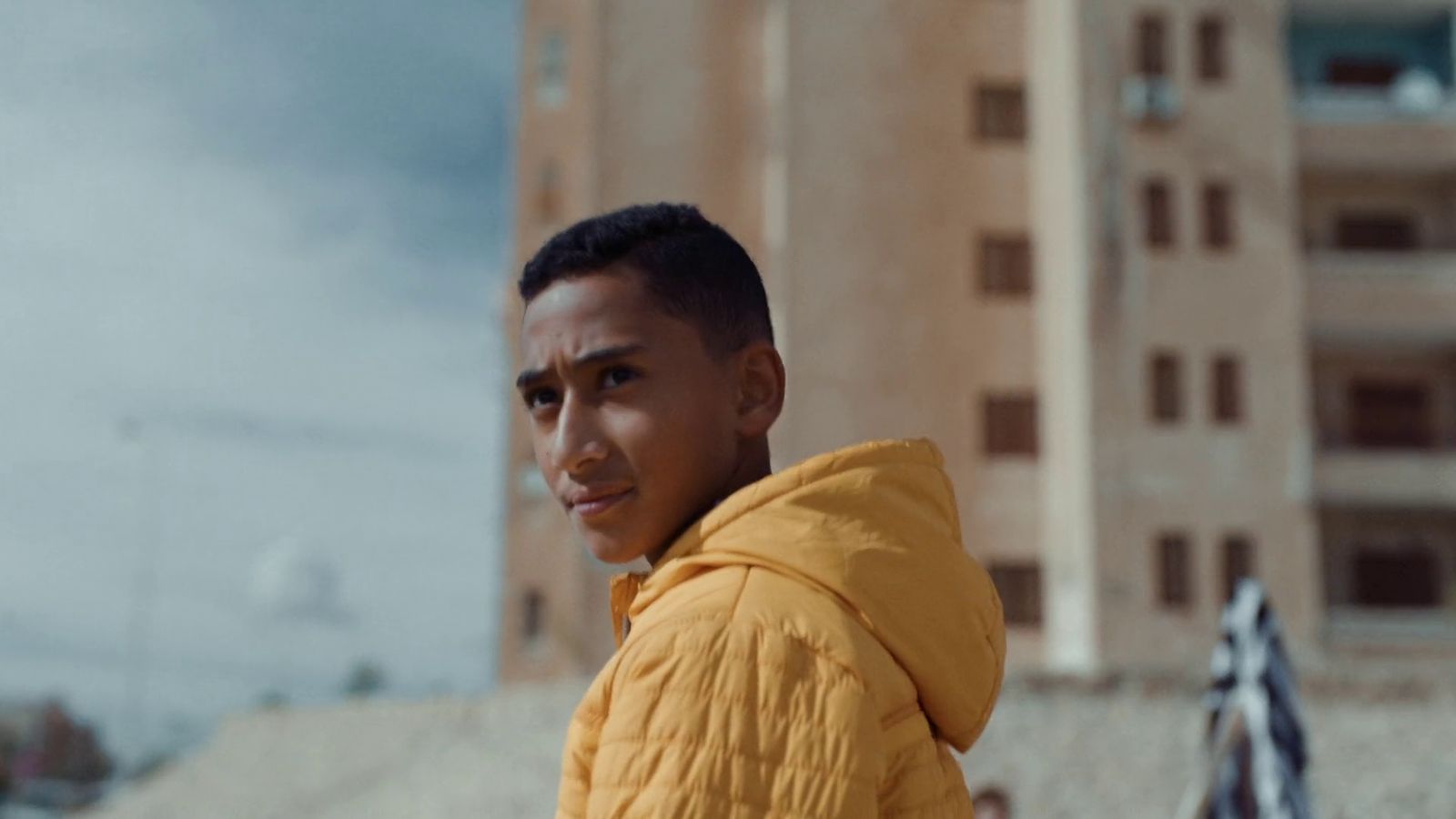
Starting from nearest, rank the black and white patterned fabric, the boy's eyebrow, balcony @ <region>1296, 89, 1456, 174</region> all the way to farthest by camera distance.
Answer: the boy's eyebrow
the black and white patterned fabric
balcony @ <region>1296, 89, 1456, 174</region>

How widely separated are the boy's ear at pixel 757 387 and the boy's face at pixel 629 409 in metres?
0.02

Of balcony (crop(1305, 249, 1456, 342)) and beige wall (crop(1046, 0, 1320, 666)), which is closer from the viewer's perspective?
beige wall (crop(1046, 0, 1320, 666))

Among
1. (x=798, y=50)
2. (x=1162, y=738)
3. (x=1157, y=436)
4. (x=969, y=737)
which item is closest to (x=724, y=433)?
(x=969, y=737)

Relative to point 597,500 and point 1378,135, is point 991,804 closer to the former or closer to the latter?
point 597,500

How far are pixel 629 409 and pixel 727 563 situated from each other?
25cm

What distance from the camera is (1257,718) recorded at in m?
9.35

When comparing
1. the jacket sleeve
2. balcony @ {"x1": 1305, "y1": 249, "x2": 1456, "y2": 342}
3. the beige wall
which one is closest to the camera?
the jacket sleeve

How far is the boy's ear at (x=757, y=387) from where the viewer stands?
1.96m

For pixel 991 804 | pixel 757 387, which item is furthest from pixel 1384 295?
pixel 757 387

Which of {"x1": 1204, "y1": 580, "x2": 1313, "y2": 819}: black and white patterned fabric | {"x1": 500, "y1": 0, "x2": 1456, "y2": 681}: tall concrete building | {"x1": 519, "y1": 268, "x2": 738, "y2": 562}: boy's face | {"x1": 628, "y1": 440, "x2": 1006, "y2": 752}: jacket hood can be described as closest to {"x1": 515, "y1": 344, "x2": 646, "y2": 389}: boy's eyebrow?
{"x1": 519, "y1": 268, "x2": 738, "y2": 562}: boy's face

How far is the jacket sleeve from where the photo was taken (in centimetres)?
155

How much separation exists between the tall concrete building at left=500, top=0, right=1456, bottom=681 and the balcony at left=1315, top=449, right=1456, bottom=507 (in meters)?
0.06

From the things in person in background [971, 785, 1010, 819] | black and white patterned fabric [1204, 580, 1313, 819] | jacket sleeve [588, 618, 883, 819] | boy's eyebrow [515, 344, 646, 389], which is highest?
boy's eyebrow [515, 344, 646, 389]

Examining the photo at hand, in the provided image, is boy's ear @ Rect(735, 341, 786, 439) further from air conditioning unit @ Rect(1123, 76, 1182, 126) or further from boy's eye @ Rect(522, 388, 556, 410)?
air conditioning unit @ Rect(1123, 76, 1182, 126)
